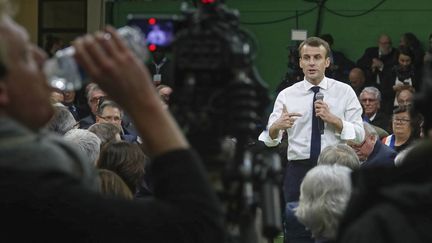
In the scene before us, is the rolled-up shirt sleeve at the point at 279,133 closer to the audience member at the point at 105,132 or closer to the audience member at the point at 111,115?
the audience member at the point at 105,132

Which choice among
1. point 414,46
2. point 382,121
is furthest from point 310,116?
point 414,46

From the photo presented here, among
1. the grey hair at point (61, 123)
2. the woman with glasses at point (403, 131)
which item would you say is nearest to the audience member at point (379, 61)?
the woman with glasses at point (403, 131)

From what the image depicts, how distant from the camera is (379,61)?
15812 millimetres

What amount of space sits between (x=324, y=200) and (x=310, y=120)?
3.97 m

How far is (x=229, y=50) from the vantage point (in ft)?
8.46

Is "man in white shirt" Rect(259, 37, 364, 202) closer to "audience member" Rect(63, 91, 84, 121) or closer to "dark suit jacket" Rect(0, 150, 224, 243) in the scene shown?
"audience member" Rect(63, 91, 84, 121)

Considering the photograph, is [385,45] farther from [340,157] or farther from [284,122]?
[340,157]

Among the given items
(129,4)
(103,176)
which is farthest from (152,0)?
(103,176)

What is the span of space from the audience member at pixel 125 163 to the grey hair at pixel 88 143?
1.16 metres

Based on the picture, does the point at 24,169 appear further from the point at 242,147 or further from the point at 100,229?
the point at 242,147

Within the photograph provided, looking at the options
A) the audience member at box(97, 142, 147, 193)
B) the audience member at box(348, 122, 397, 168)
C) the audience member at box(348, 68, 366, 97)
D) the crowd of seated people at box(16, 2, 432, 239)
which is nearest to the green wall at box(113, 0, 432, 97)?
the crowd of seated people at box(16, 2, 432, 239)

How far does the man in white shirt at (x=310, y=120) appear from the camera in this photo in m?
8.76

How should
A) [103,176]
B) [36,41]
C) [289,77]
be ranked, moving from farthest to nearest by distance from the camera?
1. [36,41]
2. [289,77]
3. [103,176]

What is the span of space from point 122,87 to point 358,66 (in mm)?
13786
